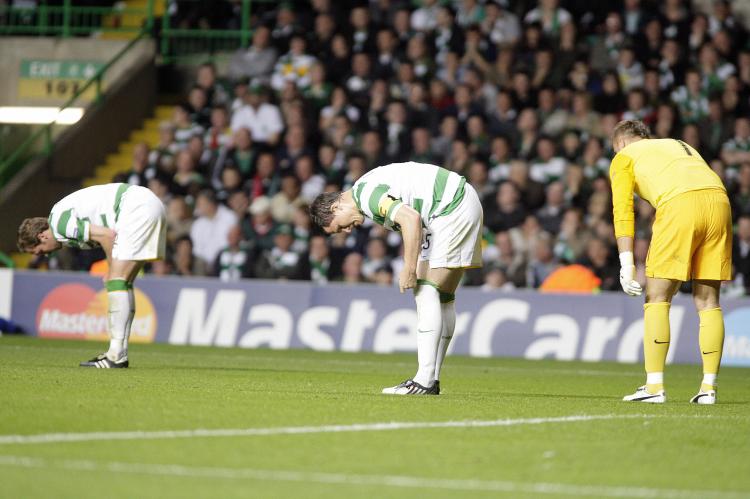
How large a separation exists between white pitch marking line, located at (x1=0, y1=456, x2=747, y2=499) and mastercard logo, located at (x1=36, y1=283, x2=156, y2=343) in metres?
12.6

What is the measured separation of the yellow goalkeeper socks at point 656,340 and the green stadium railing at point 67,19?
54.9 feet

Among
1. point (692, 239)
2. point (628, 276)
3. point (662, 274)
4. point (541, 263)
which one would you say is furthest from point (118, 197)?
point (541, 263)

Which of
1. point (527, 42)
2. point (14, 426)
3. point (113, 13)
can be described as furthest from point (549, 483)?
point (113, 13)

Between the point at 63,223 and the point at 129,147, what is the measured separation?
12.6 meters

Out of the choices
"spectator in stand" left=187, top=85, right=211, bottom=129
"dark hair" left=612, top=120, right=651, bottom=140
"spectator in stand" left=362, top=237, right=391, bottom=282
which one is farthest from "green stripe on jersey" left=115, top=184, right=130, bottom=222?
"spectator in stand" left=187, top=85, right=211, bottom=129

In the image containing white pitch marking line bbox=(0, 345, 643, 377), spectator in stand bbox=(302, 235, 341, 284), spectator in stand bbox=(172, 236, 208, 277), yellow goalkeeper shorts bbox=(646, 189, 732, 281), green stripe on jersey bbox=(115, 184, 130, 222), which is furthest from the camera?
spectator in stand bbox=(172, 236, 208, 277)

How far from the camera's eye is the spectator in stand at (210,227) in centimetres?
1994

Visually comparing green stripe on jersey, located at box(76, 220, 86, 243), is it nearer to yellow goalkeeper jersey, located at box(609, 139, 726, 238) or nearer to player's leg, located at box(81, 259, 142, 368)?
player's leg, located at box(81, 259, 142, 368)

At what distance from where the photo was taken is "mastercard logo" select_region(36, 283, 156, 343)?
1833 cm

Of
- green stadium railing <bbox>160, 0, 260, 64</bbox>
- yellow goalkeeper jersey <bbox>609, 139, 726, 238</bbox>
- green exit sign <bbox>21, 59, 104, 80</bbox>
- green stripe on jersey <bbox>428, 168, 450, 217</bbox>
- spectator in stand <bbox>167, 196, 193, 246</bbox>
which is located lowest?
spectator in stand <bbox>167, 196, 193, 246</bbox>

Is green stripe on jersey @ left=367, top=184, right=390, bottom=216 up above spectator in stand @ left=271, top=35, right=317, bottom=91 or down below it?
below

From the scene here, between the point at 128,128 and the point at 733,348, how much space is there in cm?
1239

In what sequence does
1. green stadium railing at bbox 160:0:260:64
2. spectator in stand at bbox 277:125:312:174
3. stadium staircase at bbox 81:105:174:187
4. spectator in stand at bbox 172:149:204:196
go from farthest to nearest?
green stadium railing at bbox 160:0:260:64 → stadium staircase at bbox 81:105:174:187 → spectator in stand at bbox 172:149:204:196 → spectator in stand at bbox 277:125:312:174

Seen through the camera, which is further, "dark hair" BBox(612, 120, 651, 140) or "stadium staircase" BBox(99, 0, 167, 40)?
"stadium staircase" BBox(99, 0, 167, 40)
